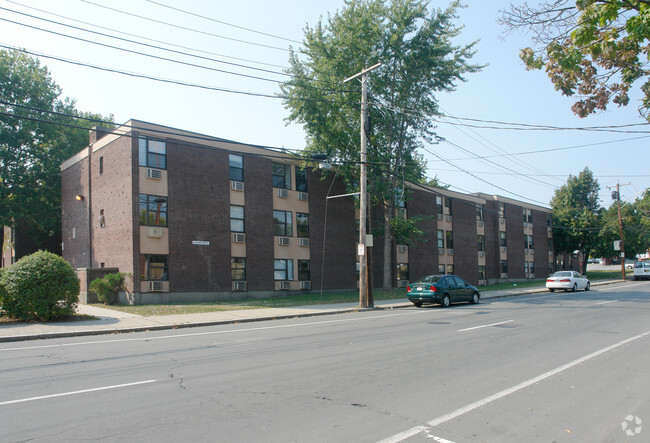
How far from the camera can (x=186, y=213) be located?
2503 centimetres

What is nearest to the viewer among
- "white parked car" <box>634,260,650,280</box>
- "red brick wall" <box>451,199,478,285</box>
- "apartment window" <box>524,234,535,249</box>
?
"red brick wall" <box>451,199,478,285</box>

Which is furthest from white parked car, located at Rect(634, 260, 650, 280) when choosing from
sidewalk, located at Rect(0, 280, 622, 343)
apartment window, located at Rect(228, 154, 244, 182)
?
apartment window, located at Rect(228, 154, 244, 182)

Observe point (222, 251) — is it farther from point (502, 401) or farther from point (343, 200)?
point (502, 401)

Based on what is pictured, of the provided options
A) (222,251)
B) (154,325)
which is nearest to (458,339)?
(154,325)

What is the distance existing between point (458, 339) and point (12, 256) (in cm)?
3919

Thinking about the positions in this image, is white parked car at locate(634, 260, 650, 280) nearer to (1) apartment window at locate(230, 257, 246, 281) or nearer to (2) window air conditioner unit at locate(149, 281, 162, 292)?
(1) apartment window at locate(230, 257, 246, 281)

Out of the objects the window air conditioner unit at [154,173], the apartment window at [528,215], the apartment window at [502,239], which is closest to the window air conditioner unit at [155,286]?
the window air conditioner unit at [154,173]

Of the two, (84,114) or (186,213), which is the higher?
(84,114)

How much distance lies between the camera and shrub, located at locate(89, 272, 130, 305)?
2244cm

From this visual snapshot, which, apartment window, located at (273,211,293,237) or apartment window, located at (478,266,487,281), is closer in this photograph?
apartment window, located at (273,211,293,237)

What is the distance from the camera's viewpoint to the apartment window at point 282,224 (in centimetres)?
2928

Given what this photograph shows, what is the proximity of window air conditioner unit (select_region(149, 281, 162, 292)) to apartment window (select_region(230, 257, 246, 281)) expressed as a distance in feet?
13.9

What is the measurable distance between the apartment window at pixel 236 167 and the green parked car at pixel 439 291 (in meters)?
11.8

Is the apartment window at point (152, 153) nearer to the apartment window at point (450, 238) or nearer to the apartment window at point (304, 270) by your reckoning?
the apartment window at point (304, 270)
